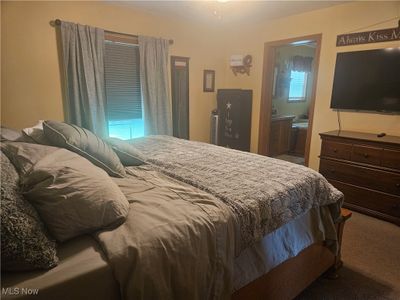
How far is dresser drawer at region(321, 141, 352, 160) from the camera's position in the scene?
292 centimetres

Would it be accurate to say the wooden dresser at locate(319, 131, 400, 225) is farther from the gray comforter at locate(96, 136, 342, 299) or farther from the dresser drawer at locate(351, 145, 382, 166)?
the gray comforter at locate(96, 136, 342, 299)

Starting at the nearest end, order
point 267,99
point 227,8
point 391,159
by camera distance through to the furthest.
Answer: point 391,159 → point 227,8 → point 267,99

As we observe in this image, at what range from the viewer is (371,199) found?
2791 millimetres

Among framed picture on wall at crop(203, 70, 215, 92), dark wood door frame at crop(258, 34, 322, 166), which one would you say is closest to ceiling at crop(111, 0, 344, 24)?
dark wood door frame at crop(258, 34, 322, 166)

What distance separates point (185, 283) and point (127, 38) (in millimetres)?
3288

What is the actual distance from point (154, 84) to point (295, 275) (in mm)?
2996

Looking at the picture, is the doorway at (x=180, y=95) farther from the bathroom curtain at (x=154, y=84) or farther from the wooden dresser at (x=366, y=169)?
the wooden dresser at (x=366, y=169)

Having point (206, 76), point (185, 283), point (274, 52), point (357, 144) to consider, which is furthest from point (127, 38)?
point (185, 283)

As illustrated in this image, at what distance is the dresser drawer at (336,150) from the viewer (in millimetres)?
2924

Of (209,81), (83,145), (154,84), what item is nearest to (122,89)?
(154,84)

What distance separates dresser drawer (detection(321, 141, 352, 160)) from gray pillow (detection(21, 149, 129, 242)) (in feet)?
8.74

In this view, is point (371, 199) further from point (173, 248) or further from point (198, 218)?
point (173, 248)

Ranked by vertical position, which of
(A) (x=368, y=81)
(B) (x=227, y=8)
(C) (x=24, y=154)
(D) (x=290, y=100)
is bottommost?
(C) (x=24, y=154)

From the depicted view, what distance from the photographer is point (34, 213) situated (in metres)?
0.93
